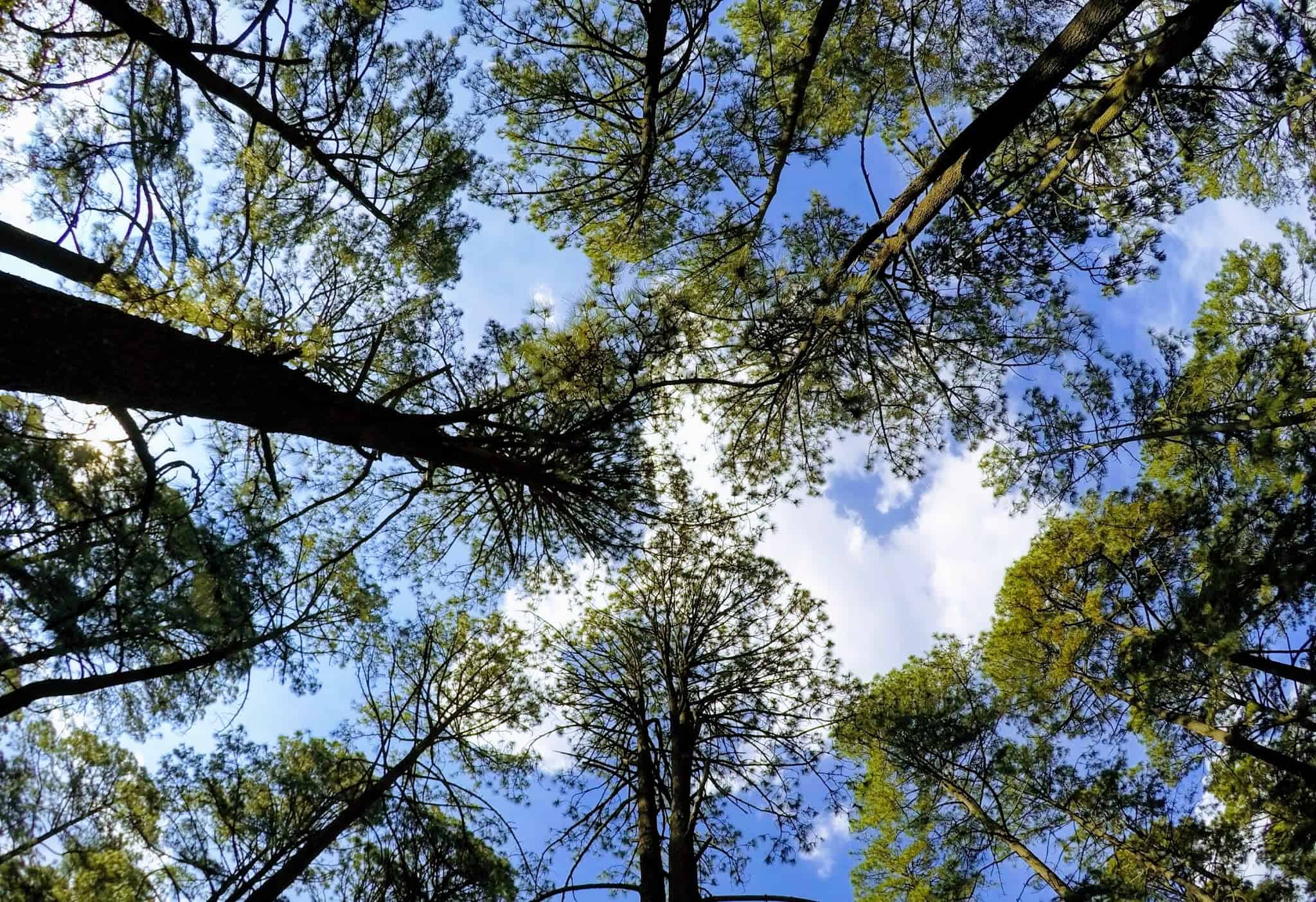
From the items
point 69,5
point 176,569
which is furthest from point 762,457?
point 69,5

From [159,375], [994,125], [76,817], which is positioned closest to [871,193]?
[994,125]

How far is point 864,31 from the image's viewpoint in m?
5.94

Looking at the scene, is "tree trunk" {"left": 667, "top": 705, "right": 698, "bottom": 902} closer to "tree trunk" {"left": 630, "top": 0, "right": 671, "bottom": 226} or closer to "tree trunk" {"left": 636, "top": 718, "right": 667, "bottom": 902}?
"tree trunk" {"left": 636, "top": 718, "right": 667, "bottom": 902}

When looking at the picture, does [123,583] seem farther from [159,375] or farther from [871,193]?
[871,193]

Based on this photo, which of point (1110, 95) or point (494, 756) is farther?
point (494, 756)

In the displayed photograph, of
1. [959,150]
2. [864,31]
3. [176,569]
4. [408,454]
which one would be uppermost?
[864,31]

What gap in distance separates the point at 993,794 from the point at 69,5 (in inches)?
424

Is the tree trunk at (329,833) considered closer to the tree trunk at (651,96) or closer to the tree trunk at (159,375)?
the tree trunk at (159,375)

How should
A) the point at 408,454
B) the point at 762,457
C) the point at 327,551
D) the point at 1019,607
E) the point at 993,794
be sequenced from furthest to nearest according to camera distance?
the point at 1019,607
the point at 993,794
the point at 762,457
the point at 327,551
the point at 408,454

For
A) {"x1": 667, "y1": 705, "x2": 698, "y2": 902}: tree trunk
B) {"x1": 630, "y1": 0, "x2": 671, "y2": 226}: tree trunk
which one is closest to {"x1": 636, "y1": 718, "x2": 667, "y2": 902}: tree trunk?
{"x1": 667, "y1": 705, "x2": 698, "y2": 902}: tree trunk

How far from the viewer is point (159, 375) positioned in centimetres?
286

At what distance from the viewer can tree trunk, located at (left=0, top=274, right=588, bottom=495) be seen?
8.59ft

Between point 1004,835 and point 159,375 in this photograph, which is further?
point 1004,835

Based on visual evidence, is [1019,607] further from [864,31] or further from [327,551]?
[327,551]
